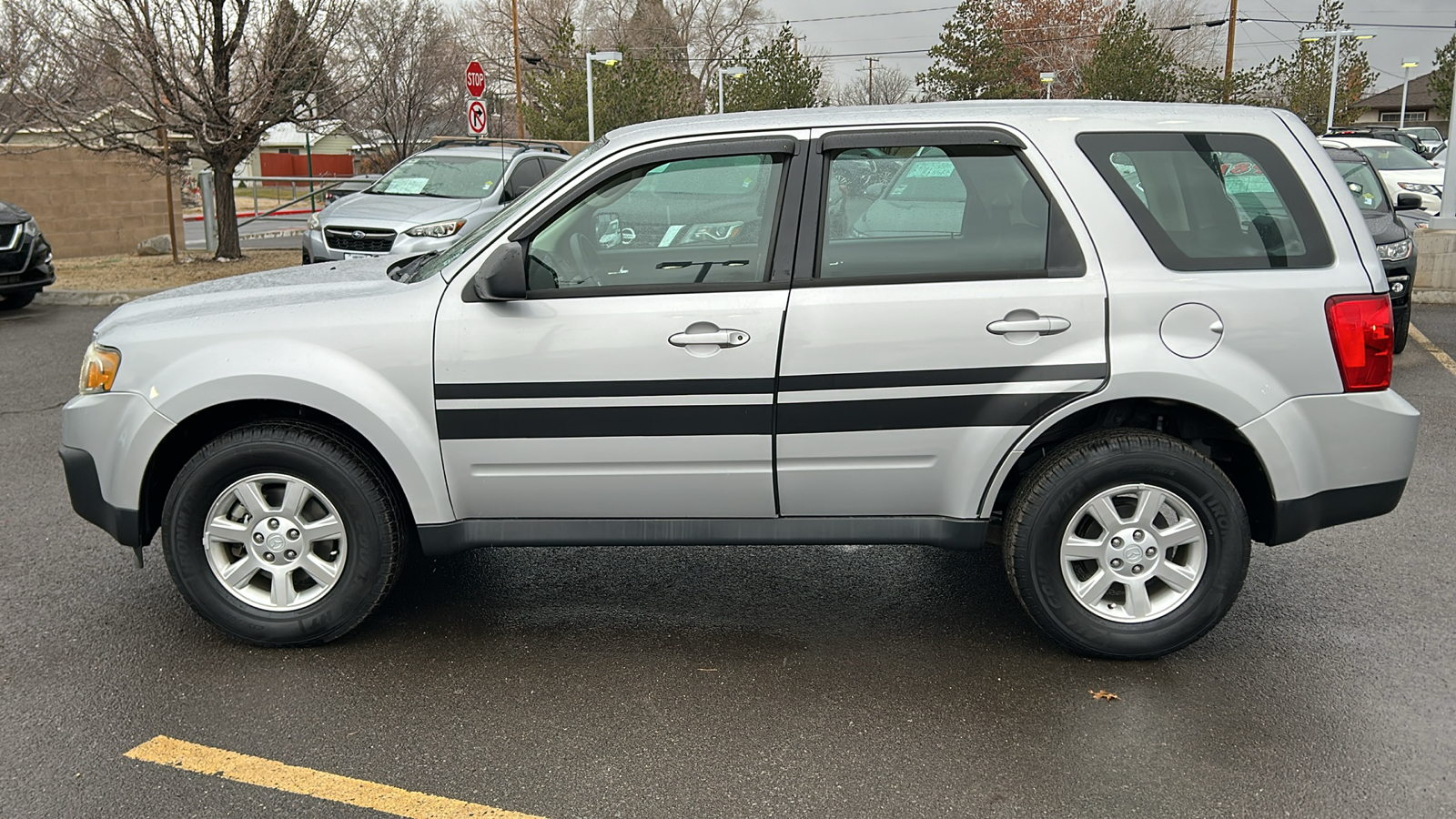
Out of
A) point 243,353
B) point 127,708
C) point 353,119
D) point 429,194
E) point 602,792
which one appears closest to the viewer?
point 602,792

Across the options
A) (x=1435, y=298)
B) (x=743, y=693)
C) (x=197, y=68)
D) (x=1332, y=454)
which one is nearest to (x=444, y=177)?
(x=197, y=68)

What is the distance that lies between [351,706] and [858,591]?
2028 mm

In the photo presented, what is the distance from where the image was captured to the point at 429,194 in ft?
46.1

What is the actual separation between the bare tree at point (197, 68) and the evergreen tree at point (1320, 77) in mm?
37625

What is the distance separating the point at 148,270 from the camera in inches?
655

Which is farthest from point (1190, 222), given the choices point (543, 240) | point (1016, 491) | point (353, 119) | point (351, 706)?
point (353, 119)

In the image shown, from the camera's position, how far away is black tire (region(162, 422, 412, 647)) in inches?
163

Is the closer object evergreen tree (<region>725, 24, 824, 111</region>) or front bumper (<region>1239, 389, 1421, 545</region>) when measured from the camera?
front bumper (<region>1239, 389, 1421, 545</region>)

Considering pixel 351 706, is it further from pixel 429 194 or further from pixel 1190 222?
pixel 429 194

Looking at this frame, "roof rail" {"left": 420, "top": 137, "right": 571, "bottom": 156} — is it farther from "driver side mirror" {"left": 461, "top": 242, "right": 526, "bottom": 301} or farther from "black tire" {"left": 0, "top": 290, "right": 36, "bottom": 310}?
"driver side mirror" {"left": 461, "top": 242, "right": 526, "bottom": 301}

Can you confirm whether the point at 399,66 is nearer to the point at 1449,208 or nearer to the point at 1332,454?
the point at 1449,208

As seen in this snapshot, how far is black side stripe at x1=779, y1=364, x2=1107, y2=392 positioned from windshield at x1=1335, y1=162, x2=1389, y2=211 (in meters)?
8.92

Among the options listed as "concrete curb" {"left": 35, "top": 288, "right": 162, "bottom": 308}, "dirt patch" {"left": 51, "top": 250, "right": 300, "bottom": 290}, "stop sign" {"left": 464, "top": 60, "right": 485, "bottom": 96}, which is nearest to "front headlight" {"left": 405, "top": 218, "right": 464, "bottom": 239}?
"dirt patch" {"left": 51, "top": 250, "right": 300, "bottom": 290}

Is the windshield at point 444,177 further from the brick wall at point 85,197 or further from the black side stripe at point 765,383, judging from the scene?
the black side stripe at point 765,383
